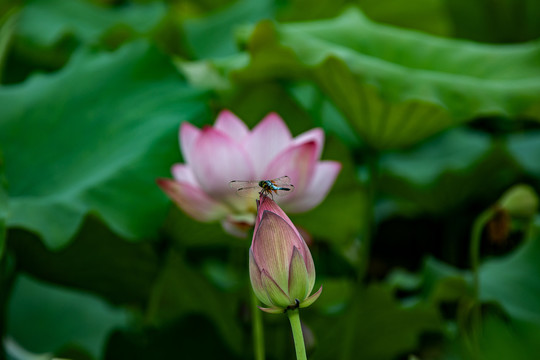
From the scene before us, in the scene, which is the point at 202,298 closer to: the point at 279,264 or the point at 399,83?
the point at 399,83

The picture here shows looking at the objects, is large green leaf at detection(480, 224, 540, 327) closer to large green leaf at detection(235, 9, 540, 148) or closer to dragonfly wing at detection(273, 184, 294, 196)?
large green leaf at detection(235, 9, 540, 148)

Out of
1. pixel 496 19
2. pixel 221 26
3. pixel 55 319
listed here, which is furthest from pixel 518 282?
pixel 496 19

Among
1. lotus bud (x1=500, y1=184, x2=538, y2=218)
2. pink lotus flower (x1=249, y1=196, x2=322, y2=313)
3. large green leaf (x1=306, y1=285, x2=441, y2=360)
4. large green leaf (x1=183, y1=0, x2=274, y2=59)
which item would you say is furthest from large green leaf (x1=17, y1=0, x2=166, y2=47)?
→ pink lotus flower (x1=249, y1=196, x2=322, y2=313)

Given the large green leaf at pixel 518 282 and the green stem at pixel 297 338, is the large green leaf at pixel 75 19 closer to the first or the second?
the large green leaf at pixel 518 282

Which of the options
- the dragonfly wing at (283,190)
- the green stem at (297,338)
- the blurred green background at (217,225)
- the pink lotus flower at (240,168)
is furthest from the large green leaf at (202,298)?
the green stem at (297,338)

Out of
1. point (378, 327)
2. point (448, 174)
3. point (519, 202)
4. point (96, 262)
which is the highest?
point (519, 202)

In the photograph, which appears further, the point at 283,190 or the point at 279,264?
the point at 283,190
